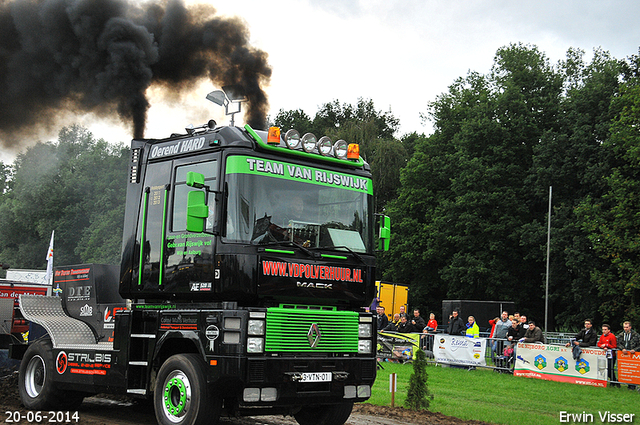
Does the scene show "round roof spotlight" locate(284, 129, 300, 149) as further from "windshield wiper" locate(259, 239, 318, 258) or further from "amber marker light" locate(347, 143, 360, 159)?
"windshield wiper" locate(259, 239, 318, 258)

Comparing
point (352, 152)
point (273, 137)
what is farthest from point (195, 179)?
point (352, 152)

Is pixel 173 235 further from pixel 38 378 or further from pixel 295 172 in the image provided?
pixel 38 378

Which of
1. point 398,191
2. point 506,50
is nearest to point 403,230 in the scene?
point 398,191

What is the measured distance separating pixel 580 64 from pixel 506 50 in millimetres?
5080

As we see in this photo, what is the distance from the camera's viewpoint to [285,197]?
9.09 metres

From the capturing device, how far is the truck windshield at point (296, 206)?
870 cm

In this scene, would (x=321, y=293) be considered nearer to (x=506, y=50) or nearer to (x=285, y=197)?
(x=285, y=197)

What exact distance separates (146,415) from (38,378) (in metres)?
1.83

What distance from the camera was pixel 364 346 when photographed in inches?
375

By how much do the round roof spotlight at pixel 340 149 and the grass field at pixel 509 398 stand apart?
190 inches

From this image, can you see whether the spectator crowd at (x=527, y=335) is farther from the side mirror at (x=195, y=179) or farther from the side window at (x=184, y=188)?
the side mirror at (x=195, y=179)

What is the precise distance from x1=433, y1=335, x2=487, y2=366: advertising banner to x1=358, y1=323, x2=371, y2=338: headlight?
12174mm

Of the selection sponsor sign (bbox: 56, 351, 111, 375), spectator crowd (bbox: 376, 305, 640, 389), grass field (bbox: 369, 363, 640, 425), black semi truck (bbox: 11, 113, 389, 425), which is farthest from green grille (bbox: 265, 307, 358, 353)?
spectator crowd (bbox: 376, 305, 640, 389)

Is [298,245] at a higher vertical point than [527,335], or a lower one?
higher
